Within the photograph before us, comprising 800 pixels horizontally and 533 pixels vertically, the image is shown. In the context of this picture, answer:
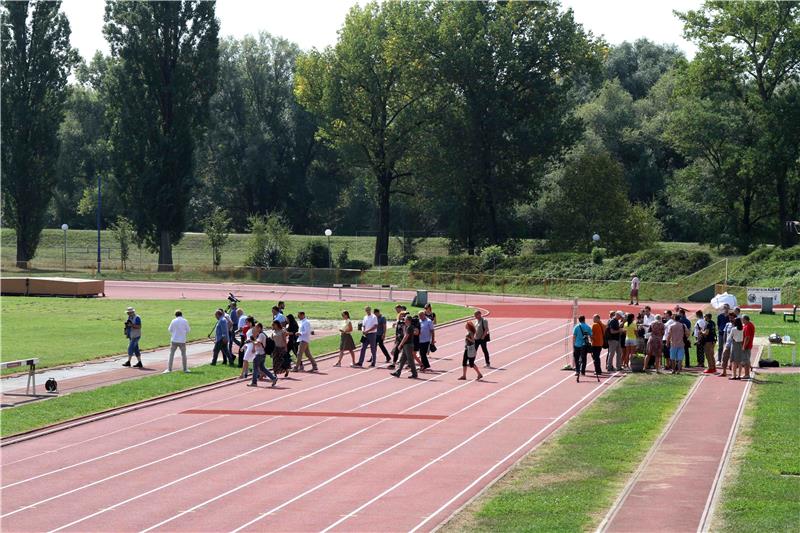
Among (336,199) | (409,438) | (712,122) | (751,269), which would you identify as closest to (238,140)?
(336,199)

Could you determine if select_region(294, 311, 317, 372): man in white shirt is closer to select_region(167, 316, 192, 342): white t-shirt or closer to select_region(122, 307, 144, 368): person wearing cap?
select_region(167, 316, 192, 342): white t-shirt

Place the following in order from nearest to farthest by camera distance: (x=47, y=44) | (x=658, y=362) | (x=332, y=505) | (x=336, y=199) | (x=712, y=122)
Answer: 1. (x=332, y=505)
2. (x=658, y=362)
3. (x=712, y=122)
4. (x=47, y=44)
5. (x=336, y=199)

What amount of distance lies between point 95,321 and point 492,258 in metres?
34.5

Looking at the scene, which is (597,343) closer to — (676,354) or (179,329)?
(676,354)

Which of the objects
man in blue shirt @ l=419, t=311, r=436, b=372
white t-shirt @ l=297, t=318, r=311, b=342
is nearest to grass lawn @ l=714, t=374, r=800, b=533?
man in blue shirt @ l=419, t=311, r=436, b=372

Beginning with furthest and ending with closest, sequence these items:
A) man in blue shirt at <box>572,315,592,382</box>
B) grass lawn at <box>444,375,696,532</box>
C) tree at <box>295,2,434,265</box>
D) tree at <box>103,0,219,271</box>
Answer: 1. tree at <box>295,2,434,265</box>
2. tree at <box>103,0,219,271</box>
3. man in blue shirt at <box>572,315,592,382</box>
4. grass lawn at <box>444,375,696,532</box>

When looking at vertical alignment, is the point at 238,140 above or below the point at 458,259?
above

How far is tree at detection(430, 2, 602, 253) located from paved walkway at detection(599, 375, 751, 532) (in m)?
56.6

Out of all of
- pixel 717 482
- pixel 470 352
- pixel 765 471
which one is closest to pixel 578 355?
pixel 470 352

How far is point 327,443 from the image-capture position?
21797 mm

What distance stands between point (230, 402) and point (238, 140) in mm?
81384

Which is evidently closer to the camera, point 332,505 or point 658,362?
point 332,505

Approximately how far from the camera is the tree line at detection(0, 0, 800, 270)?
75.1 meters

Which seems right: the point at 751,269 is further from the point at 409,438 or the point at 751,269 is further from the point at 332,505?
the point at 332,505
